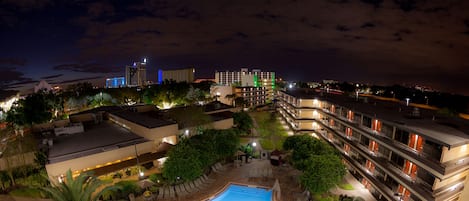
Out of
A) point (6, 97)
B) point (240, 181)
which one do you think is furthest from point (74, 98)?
point (240, 181)

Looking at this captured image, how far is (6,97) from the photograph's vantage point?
193 ft

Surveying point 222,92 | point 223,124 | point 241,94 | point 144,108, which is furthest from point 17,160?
point 241,94

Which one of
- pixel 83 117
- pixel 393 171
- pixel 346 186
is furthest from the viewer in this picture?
pixel 83 117

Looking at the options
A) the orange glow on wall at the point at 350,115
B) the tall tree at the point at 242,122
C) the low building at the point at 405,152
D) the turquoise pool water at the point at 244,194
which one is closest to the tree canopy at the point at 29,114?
the tall tree at the point at 242,122

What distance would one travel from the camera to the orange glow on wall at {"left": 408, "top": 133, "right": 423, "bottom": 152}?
17266mm

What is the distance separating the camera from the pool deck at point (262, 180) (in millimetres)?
20356

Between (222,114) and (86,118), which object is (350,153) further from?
(86,118)

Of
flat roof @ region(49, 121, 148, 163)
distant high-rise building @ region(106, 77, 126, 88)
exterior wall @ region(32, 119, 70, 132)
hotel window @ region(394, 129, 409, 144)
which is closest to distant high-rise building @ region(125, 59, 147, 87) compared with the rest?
distant high-rise building @ region(106, 77, 126, 88)

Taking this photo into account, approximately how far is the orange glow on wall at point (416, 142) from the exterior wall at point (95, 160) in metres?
22.9

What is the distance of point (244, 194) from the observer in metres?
21.2

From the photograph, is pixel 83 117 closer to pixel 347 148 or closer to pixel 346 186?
pixel 346 186

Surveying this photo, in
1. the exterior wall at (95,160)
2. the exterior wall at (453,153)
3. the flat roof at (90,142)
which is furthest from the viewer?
the flat roof at (90,142)

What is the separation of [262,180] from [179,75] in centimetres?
11807

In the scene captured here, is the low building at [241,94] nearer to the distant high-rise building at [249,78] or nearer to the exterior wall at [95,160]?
the distant high-rise building at [249,78]
